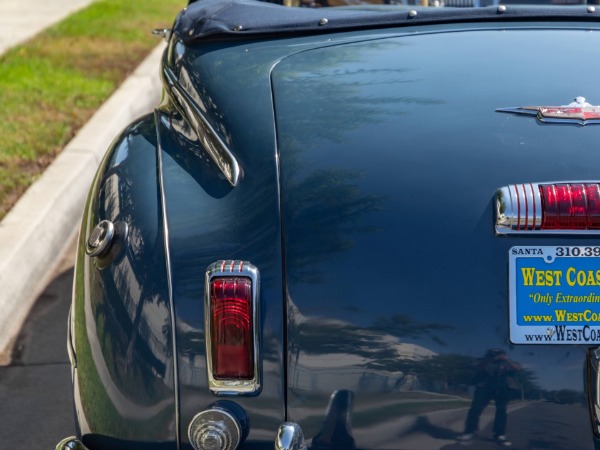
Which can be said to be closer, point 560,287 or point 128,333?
point 560,287

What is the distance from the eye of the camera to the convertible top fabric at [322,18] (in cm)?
298

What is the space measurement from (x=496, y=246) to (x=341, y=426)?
1.65ft

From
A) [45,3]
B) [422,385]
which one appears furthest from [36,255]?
[45,3]

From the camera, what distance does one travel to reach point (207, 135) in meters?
2.49

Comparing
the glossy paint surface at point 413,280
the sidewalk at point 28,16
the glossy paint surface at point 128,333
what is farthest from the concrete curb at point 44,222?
the sidewalk at point 28,16

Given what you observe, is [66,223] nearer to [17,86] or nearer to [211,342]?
[17,86]

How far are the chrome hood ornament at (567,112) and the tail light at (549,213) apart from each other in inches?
10.6

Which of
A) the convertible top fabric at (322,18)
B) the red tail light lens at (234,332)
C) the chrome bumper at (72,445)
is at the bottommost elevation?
the chrome bumper at (72,445)

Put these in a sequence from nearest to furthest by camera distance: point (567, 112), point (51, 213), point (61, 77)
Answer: point (567, 112)
point (51, 213)
point (61, 77)

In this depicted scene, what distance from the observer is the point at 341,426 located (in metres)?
2.10

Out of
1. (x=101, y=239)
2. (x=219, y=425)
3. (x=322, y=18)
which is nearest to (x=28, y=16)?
(x=322, y=18)

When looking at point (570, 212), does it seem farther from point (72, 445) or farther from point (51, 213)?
point (51, 213)

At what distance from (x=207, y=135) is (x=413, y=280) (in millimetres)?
686

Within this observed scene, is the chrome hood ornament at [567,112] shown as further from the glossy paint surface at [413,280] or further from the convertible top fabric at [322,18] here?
the convertible top fabric at [322,18]
